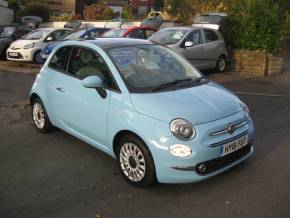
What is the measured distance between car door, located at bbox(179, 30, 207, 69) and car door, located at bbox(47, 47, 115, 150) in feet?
22.9

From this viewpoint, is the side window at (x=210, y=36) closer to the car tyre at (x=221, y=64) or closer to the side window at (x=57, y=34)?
the car tyre at (x=221, y=64)

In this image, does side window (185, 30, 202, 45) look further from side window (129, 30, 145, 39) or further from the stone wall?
side window (129, 30, 145, 39)

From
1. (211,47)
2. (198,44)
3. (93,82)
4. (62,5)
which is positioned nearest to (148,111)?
(93,82)

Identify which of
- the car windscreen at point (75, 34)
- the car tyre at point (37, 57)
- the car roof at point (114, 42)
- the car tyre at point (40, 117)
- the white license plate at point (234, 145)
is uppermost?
the car roof at point (114, 42)

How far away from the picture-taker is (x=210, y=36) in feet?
A: 45.4

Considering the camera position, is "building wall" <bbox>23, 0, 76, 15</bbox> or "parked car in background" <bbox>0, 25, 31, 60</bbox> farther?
"building wall" <bbox>23, 0, 76, 15</bbox>

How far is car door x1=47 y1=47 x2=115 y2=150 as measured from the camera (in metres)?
5.19

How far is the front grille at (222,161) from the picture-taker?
4523mm

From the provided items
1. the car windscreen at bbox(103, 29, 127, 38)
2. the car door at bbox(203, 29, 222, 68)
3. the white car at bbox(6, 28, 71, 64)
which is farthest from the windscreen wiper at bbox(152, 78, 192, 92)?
the white car at bbox(6, 28, 71, 64)

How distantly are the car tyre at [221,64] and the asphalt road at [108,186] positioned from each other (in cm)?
720

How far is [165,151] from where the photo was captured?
14.4 ft

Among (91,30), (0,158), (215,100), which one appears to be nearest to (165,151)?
(215,100)

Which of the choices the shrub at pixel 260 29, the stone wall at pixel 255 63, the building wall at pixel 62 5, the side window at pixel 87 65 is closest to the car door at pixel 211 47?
the stone wall at pixel 255 63

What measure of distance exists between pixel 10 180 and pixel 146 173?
5.46 ft
